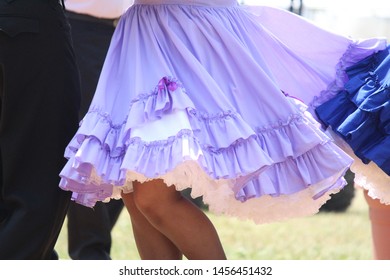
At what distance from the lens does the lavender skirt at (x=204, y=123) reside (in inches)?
123

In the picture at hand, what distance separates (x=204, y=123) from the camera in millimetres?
3205

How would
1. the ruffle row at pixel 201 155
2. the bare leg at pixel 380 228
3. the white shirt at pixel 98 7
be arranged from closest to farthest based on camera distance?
1. the ruffle row at pixel 201 155
2. the bare leg at pixel 380 228
3. the white shirt at pixel 98 7

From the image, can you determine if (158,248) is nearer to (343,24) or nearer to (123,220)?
(123,220)

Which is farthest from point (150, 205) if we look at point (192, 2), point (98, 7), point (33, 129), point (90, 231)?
point (98, 7)

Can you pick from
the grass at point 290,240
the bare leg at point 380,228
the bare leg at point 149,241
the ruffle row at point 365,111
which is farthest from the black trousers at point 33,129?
the grass at point 290,240

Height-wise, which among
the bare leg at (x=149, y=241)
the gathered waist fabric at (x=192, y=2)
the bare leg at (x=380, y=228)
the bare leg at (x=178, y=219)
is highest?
the gathered waist fabric at (x=192, y=2)

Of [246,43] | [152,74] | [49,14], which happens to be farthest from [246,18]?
[49,14]

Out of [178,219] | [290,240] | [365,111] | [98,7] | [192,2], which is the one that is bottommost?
[290,240]

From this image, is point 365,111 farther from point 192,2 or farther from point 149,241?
point 149,241

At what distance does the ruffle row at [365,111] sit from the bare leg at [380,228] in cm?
47

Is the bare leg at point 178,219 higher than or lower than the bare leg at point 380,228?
higher

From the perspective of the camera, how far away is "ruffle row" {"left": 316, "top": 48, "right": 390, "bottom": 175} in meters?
Answer: 3.48

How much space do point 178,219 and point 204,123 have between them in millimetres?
373

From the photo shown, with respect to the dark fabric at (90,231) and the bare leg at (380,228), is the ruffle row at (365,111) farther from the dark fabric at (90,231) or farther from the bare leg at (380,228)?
the dark fabric at (90,231)
